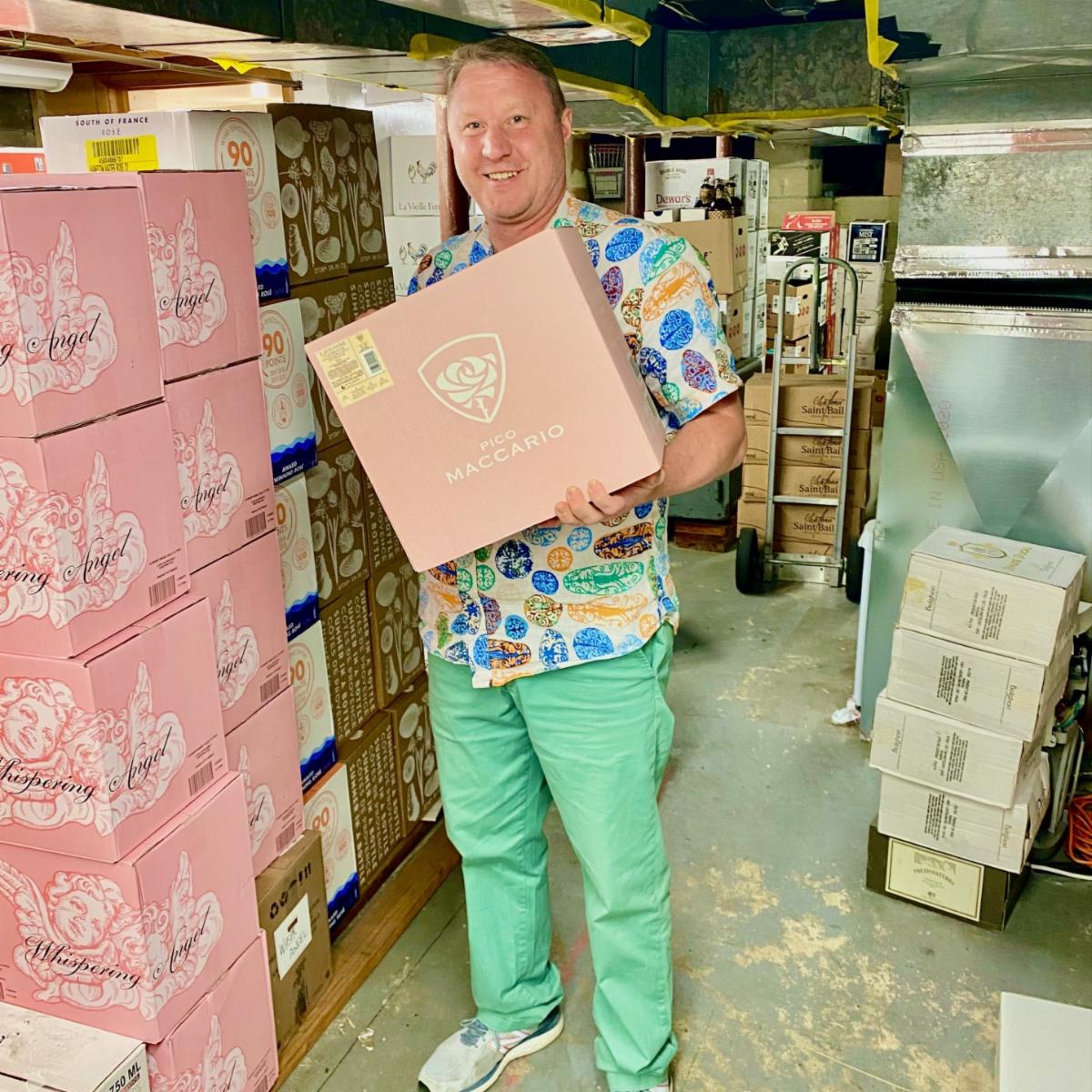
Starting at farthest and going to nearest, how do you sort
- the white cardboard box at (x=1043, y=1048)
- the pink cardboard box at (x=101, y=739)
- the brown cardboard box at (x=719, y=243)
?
the brown cardboard box at (x=719, y=243) < the pink cardboard box at (x=101, y=739) < the white cardboard box at (x=1043, y=1048)

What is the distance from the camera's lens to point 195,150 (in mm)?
1551

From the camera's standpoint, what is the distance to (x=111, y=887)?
1.36 meters

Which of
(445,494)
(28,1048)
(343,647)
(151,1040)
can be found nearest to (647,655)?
(445,494)

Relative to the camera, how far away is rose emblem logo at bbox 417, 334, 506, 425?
1.37 m

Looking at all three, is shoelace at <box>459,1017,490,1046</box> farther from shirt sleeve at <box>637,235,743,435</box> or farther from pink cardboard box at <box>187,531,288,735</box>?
shirt sleeve at <box>637,235,743,435</box>

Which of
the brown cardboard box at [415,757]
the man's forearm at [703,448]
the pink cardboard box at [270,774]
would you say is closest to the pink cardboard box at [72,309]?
the pink cardboard box at [270,774]

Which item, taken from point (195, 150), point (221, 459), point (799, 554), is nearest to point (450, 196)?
point (195, 150)

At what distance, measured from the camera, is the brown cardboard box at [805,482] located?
4160 millimetres

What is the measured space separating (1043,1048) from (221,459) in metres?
1.29

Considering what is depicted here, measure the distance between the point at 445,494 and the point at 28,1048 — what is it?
957 mm

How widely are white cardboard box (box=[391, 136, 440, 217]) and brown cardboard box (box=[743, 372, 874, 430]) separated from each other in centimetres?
151

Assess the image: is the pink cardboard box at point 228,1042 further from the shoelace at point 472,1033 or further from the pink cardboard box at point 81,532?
the pink cardboard box at point 81,532

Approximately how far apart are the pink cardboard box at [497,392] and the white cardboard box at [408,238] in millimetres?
2696

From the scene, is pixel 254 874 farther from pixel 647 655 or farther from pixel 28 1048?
pixel 647 655
